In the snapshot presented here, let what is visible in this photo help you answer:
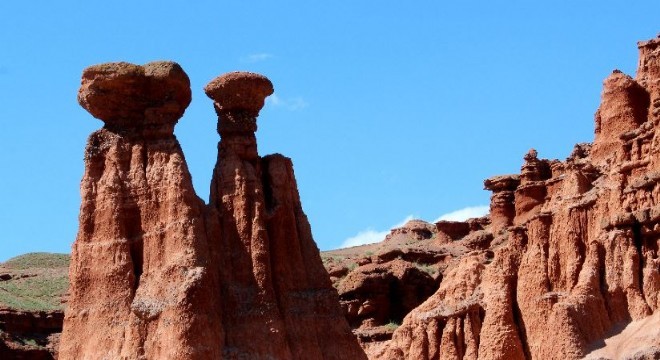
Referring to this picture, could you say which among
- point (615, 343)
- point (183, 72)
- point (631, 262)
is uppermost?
point (183, 72)

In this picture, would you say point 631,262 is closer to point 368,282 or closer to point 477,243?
point 368,282

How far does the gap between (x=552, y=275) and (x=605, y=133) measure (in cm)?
1338

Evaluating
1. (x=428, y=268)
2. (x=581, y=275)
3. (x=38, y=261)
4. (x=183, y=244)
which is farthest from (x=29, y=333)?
(x=38, y=261)

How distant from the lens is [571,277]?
4784 centimetres

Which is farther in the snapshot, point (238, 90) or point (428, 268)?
point (428, 268)

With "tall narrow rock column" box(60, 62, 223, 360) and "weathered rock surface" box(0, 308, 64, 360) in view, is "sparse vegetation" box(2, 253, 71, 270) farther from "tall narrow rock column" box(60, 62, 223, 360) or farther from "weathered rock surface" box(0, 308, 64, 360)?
"tall narrow rock column" box(60, 62, 223, 360)

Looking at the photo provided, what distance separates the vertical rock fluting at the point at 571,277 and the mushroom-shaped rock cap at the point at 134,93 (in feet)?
47.5

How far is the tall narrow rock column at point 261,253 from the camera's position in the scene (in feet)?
A: 124

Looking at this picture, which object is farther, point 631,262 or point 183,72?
point 631,262

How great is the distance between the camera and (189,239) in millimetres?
37375

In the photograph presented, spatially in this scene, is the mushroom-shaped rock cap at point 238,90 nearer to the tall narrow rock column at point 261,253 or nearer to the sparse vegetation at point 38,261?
the tall narrow rock column at point 261,253

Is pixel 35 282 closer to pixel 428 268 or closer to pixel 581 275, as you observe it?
pixel 428 268

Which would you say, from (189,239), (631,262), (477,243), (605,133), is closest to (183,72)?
(189,239)

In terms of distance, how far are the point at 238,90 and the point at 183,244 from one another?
546 centimetres
